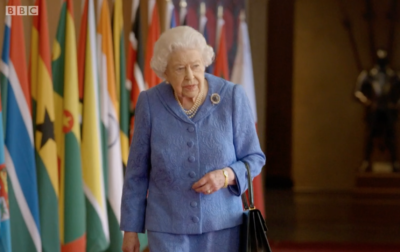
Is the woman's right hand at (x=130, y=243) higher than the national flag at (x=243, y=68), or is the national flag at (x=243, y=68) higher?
the national flag at (x=243, y=68)

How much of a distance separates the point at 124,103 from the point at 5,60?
4.15ft

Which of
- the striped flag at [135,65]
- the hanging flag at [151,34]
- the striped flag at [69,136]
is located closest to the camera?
the striped flag at [69,136]

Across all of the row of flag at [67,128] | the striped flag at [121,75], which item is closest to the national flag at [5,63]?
the row of flag at [67,128]

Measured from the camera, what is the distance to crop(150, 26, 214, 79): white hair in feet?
8.25

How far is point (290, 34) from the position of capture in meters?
11.8

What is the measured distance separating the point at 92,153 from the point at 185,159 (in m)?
2.13

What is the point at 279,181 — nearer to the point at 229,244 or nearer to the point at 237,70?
the point at 237,70

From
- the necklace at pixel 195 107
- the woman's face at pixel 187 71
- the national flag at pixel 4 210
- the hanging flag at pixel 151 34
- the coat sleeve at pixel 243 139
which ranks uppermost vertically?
the hanging flag at pixel 151 34

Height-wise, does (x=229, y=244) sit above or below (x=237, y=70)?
below

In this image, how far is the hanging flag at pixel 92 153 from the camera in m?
4.52

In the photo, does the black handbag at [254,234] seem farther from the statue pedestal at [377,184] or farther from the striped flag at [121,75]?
the statue pedestal at [377,184]

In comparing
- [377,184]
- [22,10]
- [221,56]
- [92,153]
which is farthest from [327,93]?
[22,10]

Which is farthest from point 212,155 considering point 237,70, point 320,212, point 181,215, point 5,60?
point 320,212

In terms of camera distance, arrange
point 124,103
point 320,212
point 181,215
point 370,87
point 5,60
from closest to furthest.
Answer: point 181,215 → point 5,60 → point 124,103 → point 320,212 → point 370,87
